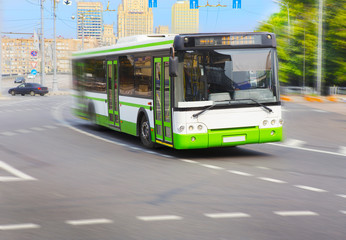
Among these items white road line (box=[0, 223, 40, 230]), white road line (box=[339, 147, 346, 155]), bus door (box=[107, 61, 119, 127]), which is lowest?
white road line (box=[339, 147, 346, 155])

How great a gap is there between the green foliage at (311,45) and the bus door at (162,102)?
4090 cm

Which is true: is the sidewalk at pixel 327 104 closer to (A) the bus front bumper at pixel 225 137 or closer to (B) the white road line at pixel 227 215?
(A) the bus front bumper at pixel 225 137

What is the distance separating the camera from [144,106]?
13445mm

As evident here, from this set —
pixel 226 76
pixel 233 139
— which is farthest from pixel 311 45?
pixel 226 76

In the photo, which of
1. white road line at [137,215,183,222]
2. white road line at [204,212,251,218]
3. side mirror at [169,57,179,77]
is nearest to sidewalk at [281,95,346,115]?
side mirror at [169,57,179,77]

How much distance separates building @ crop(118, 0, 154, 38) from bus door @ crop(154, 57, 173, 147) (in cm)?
13613

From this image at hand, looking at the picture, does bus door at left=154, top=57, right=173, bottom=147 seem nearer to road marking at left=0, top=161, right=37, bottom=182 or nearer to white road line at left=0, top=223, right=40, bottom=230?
road marking at left=0, top=161, right=37, bottom=182

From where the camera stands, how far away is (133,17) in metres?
158

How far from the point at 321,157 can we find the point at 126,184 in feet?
16.2

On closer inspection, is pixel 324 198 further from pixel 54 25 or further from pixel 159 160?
pixel 54 25

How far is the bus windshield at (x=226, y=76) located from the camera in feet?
37.2

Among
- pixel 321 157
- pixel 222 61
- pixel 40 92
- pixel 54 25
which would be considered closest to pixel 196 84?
pixel 222 61

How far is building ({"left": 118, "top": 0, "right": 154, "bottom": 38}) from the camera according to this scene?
499ft

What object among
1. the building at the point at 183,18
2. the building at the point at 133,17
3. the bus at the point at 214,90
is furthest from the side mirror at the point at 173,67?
the building at the point at 133,17
